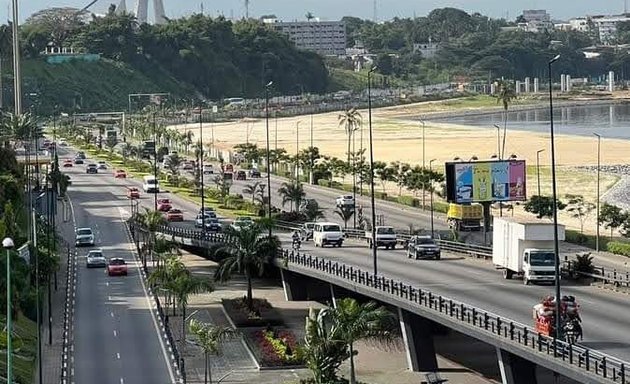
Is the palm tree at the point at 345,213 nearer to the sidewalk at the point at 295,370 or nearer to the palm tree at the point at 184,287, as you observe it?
the sidewalk at the point at 295,370

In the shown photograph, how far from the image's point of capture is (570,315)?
36.2 meters

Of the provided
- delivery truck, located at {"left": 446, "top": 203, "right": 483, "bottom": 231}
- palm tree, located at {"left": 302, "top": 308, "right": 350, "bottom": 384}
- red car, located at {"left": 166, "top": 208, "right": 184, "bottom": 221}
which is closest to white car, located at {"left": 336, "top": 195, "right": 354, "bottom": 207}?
red car, located at {"left": 166, "top": 208, "right": 184, "bottom": 221}

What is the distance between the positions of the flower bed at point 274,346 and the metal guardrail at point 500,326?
2826 mm

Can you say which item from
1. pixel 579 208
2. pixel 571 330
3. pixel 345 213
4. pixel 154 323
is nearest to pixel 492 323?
pixel 571 330

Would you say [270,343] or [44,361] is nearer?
[44,361]

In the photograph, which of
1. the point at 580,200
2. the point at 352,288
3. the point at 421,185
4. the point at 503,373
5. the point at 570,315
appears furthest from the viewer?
the point at 421,185

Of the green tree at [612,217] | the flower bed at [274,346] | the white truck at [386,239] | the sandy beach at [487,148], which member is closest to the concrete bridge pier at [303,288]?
the white truck at [386,239]

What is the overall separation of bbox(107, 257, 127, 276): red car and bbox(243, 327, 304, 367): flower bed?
1511cm

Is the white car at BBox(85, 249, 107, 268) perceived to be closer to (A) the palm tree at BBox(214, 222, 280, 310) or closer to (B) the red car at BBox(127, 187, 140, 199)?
(A) the palm tree at BBox(214, 222, 280, 310)

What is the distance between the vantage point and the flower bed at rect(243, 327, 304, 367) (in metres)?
47.2

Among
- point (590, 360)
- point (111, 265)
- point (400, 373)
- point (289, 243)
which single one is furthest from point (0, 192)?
point (590, 360)

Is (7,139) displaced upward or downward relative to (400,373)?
upward

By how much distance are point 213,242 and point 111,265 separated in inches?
193

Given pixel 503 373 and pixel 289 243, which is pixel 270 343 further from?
pixel 289 243
